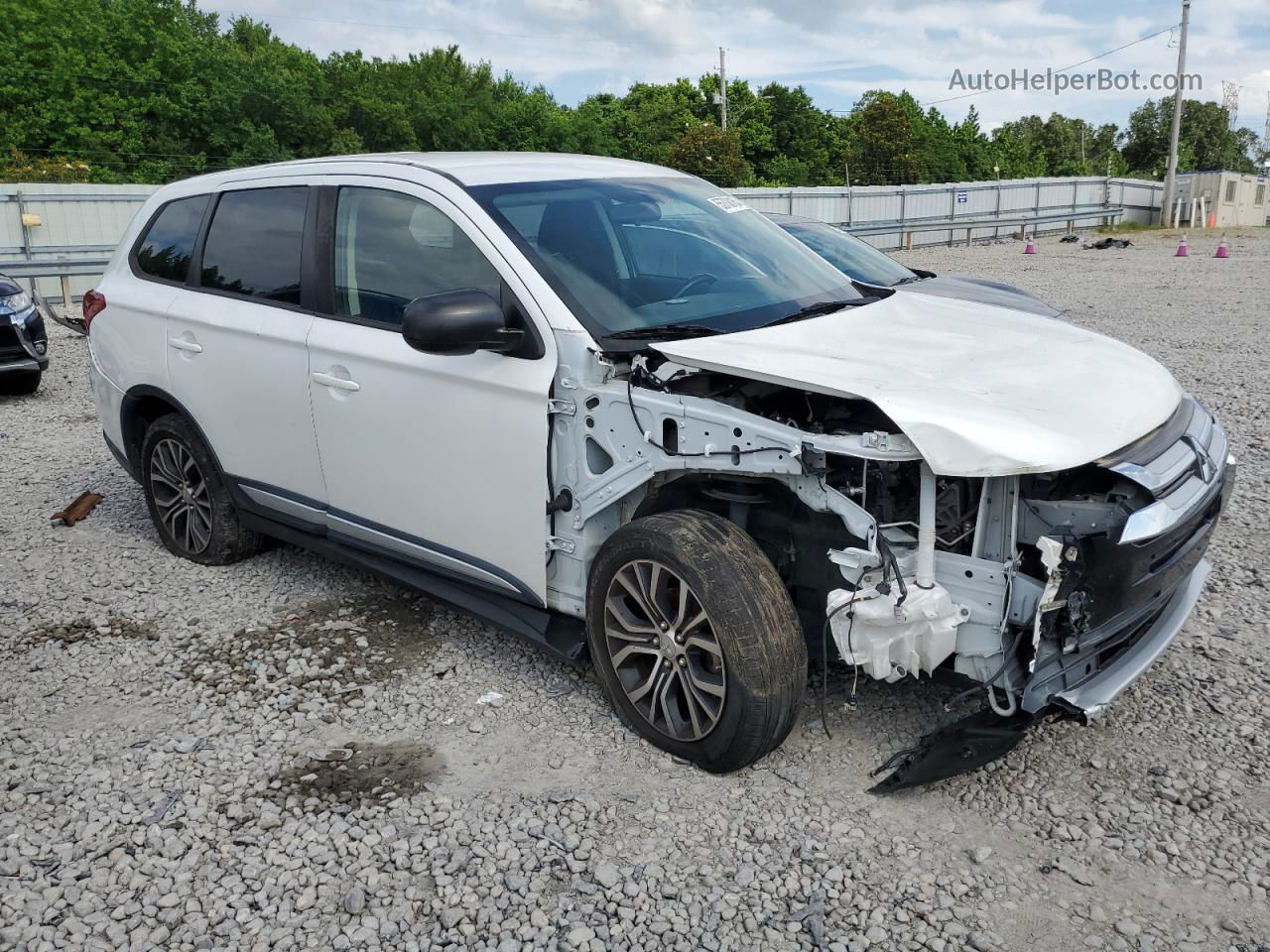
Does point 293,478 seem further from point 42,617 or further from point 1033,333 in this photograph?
point 1033,333

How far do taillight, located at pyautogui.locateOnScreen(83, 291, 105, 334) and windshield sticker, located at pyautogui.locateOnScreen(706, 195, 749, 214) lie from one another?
10.5 feet

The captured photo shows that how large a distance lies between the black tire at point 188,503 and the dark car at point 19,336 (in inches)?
205

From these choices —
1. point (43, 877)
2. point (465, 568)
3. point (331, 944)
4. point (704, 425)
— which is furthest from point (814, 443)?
point (43, 877)

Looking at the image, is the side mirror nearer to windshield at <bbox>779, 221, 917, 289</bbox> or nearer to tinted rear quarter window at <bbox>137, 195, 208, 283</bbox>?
tinted rear quarter window at <bbox>137, 195, 208, 283</bbox>

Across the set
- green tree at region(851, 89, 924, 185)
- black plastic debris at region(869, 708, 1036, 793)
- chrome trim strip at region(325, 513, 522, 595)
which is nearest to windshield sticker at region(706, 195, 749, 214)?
chrome trim strip at region(325, 513, 522, 595)

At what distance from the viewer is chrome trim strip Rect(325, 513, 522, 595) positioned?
3.98 metres

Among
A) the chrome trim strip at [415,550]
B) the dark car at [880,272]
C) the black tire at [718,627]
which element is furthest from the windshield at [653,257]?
the dark car at [880,272]

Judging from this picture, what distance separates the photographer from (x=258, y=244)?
477 centimetres

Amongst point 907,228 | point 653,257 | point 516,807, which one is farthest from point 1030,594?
point 907,228

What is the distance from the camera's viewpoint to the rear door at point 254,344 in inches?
178

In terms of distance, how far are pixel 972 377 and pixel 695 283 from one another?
3.79 feet

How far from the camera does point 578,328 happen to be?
360cm

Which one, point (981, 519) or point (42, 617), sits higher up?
point (981, 519)

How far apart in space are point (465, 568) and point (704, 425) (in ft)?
4.02
